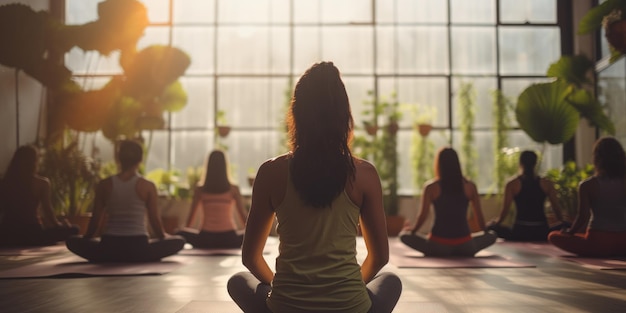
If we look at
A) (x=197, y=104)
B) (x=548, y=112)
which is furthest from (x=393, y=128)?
(x=197, y=104)

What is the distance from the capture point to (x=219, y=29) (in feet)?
34.0

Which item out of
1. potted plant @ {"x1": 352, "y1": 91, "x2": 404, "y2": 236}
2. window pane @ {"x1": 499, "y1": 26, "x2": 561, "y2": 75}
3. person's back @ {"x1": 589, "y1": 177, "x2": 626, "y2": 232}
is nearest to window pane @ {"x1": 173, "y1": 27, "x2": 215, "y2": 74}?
potted plant @ {"x1": 352, "y1": 91, "x2": 404, "y2": 236}

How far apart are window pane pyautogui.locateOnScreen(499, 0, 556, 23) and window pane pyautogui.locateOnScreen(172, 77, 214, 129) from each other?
15.5ft

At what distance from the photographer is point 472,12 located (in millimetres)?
10398

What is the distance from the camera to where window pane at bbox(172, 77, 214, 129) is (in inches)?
404

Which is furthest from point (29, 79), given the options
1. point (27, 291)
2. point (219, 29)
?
point (27, 291)

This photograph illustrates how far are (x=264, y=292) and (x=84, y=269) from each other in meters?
2.74

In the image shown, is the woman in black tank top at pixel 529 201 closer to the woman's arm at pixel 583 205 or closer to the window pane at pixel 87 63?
the woman's arm at pixel 583 205

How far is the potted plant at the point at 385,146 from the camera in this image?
9.47m

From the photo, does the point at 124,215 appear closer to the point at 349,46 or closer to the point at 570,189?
the point at 570,189

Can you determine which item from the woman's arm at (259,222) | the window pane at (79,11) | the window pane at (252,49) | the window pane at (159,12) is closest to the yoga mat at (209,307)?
the woman's arm at (259,222)

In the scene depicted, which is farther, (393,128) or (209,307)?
(393,128)

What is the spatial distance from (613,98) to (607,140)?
459 centimetres

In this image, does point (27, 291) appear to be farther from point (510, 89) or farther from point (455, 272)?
point (510, 89)
